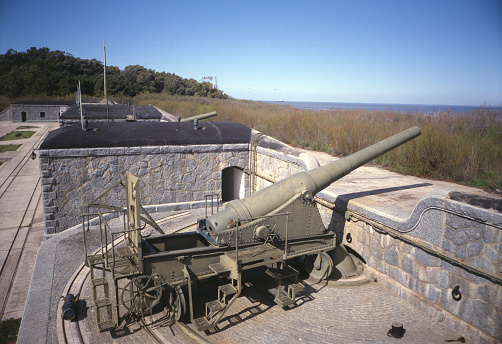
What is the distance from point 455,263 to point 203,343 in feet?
12.0

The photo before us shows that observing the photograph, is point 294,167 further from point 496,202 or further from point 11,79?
point 11,79

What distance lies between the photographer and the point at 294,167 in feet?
30.6

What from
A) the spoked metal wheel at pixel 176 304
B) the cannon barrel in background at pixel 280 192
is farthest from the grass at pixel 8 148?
the cannon barrel in background at pixel 280 192

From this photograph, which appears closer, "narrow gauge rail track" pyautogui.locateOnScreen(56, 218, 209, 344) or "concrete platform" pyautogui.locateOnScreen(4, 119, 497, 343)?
"narrow gauge rail track" pyautogui.locateOnScreen(56, 218, 209, 344)

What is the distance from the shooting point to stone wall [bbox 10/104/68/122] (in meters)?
34.2

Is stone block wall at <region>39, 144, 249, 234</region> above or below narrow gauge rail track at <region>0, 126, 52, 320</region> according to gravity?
above

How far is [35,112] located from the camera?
114ft

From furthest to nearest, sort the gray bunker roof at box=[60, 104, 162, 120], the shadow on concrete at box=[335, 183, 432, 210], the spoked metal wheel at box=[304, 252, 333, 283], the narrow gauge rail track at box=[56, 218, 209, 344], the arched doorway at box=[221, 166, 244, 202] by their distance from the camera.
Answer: the gray bunker roof at box=[60, 104, 162, 120] → the arched doorway at box=[221, 166, 244, 202] → the shadow on concrete at box=[335, 183, 432, 210] → the spoked metal wheel at box=[304, 252, 333, 283] → the narrow gauge rail track at box=[56, 218, 209, 344]

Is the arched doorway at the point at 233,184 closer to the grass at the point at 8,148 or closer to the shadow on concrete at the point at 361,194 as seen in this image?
the shadow on concrete at the point at 361,194

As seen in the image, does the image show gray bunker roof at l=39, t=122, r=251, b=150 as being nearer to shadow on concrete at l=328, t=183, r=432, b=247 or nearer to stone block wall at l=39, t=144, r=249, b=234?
stone block wall at l=39, t=144, r=249, b=234

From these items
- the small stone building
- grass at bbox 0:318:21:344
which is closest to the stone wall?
the small stone building

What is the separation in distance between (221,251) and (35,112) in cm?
3582

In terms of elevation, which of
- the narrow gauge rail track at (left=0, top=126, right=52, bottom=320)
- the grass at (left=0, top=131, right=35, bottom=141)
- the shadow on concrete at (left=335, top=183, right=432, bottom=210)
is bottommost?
the narrow gauge rail track at (left=0, top=126, right=52, bottom=320)

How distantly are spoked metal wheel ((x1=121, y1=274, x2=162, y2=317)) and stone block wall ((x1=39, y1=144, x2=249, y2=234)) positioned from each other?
15.0 feet
